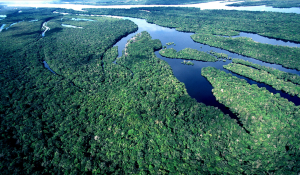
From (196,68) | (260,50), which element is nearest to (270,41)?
(260,50)

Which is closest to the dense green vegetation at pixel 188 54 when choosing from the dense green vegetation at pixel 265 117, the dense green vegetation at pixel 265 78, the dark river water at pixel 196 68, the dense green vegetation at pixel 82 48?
the dark river water at pixel 196 68

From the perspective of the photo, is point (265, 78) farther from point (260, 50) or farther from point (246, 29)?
point (246, 29)

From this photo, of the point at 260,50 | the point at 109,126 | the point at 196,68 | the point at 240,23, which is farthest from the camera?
the point at 240,23

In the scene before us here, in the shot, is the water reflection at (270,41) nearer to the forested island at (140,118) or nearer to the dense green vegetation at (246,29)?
the dense green vegetation at (246,29)

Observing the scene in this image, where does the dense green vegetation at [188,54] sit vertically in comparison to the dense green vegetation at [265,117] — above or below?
above

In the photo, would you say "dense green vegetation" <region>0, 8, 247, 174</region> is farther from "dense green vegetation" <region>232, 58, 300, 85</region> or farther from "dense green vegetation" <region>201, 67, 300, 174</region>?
"dense green vegetation" <region>232, 58, 300, 85</region>

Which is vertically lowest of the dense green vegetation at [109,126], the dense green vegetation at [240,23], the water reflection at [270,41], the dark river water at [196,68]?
the dense green vegetation at [109,126]

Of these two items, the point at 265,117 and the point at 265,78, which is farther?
the point at 265,78

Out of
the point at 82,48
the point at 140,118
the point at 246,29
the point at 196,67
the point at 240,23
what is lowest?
the point at 140,118
